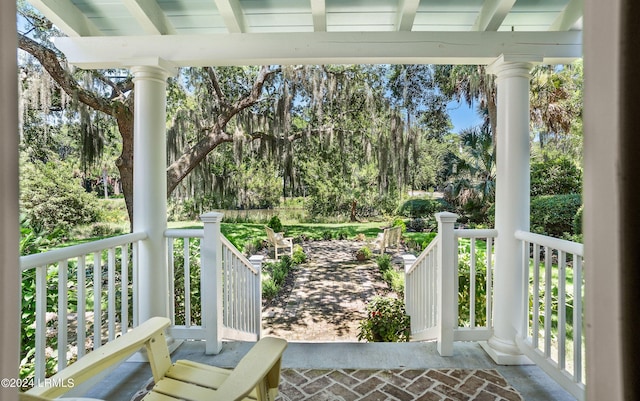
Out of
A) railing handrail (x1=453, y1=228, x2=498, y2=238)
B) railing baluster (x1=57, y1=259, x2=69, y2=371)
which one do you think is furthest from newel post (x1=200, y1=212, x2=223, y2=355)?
railing handrail (x1=453, y1=228, x2=498, y2=238)

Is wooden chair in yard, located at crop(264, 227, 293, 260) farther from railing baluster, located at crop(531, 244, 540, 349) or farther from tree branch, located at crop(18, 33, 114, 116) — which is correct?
railing baluster, located at crop(531, 244, 540, 349)

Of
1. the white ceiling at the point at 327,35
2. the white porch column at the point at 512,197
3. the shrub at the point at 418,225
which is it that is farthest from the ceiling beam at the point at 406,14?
the shrub at the point at 418,225

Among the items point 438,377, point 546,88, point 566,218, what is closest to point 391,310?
point 438,377

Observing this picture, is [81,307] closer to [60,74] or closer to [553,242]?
[553,242]

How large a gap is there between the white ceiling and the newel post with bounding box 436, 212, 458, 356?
1.23 m

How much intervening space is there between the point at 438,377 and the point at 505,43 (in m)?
2.35

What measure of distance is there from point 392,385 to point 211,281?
57.8 inches

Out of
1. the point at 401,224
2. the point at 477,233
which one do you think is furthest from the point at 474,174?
the point at 477,233

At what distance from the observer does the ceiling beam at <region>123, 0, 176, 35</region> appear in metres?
2.14

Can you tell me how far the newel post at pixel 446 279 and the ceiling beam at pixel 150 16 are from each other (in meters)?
2.47

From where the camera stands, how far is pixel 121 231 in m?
7.44

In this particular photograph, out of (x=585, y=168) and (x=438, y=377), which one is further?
(x=438, y=377)

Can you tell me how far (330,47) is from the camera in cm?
237

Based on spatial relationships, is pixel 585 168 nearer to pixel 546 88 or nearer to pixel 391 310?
pixel 391 310
